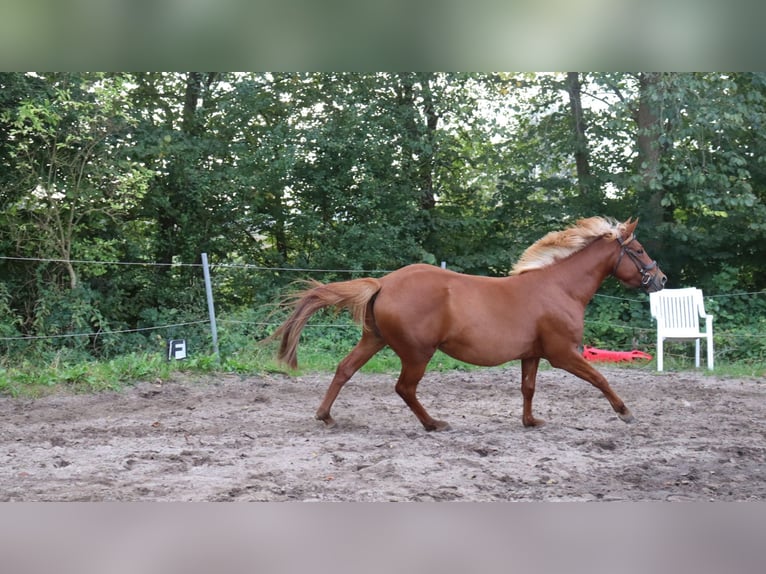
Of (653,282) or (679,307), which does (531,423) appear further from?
(679,307)

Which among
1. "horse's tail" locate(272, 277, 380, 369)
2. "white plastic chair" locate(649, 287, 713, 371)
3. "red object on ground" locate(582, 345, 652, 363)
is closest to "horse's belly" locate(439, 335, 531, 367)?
"horse's tail" locate(272, 277, 380, 369)

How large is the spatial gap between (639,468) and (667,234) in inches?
341

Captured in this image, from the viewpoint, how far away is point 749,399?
6891 millimetres

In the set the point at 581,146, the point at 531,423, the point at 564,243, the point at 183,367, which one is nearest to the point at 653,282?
the point at 564,243

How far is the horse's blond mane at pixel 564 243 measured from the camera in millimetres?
5633

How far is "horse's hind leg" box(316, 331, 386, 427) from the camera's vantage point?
209 inches

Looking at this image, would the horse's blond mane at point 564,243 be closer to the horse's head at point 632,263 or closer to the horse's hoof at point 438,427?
the horse's head at point 632,263

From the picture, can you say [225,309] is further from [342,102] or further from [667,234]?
[667,234]

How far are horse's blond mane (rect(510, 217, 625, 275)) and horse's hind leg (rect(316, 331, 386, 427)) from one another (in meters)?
1.22

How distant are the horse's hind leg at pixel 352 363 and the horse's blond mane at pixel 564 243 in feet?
4.01

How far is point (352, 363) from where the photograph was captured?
535 cm

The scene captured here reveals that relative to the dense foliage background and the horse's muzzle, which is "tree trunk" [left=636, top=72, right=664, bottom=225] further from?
the horse's muzzle

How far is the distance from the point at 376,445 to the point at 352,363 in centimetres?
76
